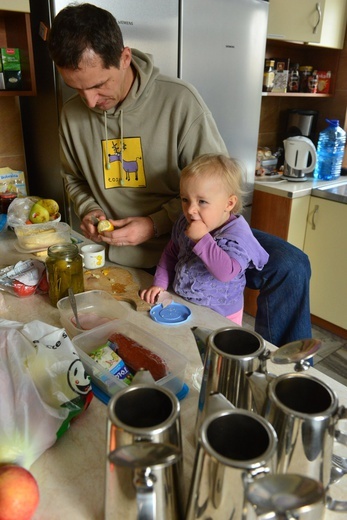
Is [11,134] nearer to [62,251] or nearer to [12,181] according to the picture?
[12,181]

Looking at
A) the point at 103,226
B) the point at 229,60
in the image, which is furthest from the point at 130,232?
the point at 229,60

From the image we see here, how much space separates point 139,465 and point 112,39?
106cm

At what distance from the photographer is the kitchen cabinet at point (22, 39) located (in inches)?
61.1

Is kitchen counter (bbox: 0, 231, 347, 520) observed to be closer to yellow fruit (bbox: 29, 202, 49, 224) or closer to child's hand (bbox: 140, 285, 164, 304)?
child's hand (bbox: 140, 285, 164, 304)

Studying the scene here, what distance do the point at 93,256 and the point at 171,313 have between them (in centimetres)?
36

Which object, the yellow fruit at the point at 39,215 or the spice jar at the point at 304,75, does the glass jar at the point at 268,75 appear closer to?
the spice jar at the point at 304,75

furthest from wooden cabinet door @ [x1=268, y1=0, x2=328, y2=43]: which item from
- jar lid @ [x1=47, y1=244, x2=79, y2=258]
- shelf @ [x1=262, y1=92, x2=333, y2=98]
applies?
jar lid @ [x1=47, y1=244, x2=79, y2=258]

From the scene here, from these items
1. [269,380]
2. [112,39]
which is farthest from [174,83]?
[269,380]

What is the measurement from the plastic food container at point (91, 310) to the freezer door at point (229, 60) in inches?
A: 51.0

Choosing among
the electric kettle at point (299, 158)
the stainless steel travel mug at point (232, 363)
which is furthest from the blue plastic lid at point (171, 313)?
the electric kettle at point (299, 158)

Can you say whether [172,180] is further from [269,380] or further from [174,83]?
[269,380]

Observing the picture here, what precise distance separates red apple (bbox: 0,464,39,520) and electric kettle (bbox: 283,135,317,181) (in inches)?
92.5

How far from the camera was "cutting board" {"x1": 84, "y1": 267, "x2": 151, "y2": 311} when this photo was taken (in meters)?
1.13

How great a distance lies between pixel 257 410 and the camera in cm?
56
